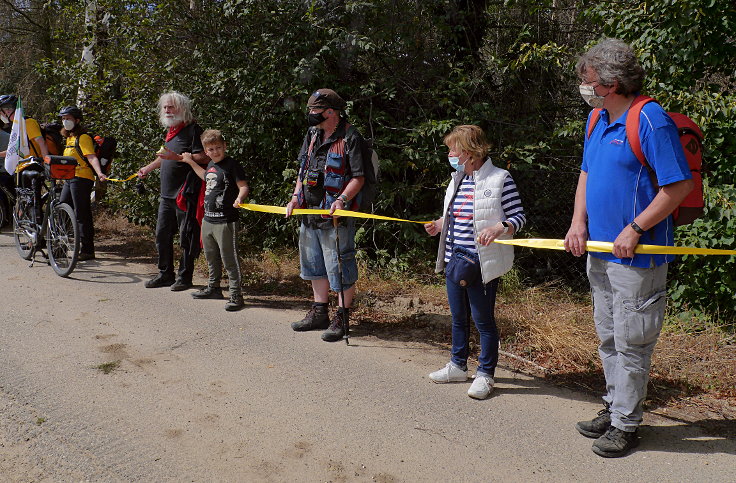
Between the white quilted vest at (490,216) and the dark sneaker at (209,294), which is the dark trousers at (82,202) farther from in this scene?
the white quilted vest at (490,216)

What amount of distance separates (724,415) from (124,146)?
313 inches

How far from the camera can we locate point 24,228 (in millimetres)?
7703

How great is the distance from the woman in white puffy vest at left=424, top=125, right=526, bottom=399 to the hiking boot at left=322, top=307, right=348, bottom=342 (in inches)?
47.5

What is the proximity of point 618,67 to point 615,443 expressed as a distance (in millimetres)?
1937

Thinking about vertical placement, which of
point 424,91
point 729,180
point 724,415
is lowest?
point 724,415

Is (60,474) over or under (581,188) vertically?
under

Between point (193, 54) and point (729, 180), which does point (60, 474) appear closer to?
point (729, 180)

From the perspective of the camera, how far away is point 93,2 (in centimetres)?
869

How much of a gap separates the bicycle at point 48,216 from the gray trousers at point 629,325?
18.4ft

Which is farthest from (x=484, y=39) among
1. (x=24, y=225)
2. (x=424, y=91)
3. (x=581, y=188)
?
(x=24, y=225)

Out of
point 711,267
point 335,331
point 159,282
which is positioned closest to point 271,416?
point 335,331

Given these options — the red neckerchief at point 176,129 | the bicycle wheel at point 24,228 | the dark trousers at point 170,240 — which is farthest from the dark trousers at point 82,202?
the red neckerchief at point 176,129

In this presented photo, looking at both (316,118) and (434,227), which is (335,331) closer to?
(434,227)

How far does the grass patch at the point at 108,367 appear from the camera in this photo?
4293 mm
